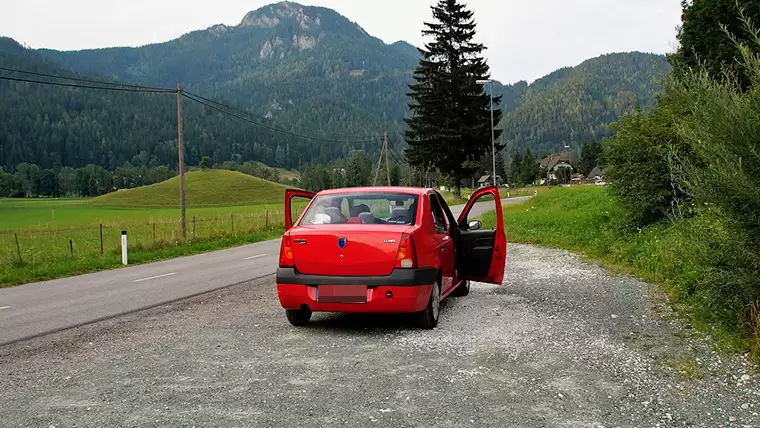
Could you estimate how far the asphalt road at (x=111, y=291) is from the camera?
841 centimetres

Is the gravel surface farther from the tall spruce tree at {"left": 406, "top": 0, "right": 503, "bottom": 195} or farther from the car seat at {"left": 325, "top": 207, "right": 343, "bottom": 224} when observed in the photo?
the tall spruce tree at {"left": 406, "top": 0, "right": 503, "bottom": 195}

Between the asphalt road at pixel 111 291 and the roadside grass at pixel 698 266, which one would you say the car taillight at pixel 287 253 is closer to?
the asphalt road at pixel 111 291

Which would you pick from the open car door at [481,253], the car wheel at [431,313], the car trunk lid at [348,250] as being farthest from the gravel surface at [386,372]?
the car trunk lid at [348,250]

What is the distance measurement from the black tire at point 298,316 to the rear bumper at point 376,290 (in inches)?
15.9

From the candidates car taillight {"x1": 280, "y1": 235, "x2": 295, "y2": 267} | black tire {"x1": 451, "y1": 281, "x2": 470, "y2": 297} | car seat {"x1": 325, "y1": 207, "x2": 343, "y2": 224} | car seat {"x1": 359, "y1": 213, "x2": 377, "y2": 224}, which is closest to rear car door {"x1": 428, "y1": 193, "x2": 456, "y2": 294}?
car seat {"x1": 359, "y1": 213, "x2": 377, "y2": 224}

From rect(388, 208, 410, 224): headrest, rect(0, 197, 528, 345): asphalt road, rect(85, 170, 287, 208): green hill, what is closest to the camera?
rect(388, 208, 410, 224): headrest

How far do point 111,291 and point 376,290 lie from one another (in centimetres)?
675

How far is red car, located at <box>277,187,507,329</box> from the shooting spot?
6.64 meters

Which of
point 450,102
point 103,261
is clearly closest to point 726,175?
point 103,261

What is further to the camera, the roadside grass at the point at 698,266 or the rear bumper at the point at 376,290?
the rear bumper at the point at 376,290

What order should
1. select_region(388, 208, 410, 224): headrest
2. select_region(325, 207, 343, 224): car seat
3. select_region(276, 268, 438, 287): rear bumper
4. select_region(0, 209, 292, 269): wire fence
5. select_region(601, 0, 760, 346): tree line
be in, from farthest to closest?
select_region(0, 209, 292, 269): wire fence → select_region(325, 207, 343, 224): car seat → select_region(388, 208, 410, 224): headrest → select_region(276, 268, 438, 287): rear bumper → select_region(601, 0, 760, 346): tree line

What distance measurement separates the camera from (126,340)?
272 inches

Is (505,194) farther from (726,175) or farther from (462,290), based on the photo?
(726,175)

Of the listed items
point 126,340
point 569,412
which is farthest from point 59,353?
point 569,412
